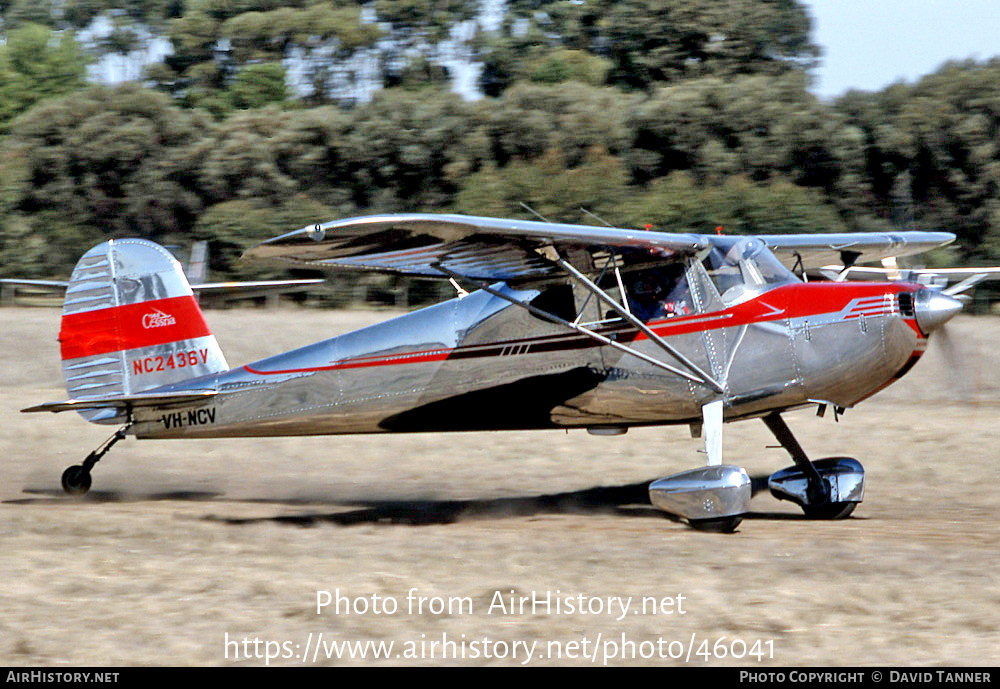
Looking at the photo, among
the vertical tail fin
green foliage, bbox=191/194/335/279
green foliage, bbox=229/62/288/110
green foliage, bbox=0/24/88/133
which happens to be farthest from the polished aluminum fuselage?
green foliage, bbox=0/24/88/133

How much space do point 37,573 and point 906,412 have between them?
37.7 ft

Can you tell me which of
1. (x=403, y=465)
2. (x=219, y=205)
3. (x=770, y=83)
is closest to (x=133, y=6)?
(x=219, y=205)

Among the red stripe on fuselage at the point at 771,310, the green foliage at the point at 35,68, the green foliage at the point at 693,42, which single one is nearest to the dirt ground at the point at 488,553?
the red stripe on fuselage at the point at 771,310

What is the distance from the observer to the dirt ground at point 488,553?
5.86 m

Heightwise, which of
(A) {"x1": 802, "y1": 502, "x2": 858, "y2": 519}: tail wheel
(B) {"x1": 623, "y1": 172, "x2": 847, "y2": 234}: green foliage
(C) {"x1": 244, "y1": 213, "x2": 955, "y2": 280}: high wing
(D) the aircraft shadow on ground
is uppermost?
(C) {"x1": 244, "y1": 213, "x2": 955, "y2": 280}: high wing

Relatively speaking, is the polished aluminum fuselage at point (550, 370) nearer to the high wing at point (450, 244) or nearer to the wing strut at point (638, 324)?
the wing strut at point (638, 324)

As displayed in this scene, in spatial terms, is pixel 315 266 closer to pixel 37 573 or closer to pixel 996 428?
pixel 37 573

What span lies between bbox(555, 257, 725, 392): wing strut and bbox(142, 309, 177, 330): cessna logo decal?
13.4 ft

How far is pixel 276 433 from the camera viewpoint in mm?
10500

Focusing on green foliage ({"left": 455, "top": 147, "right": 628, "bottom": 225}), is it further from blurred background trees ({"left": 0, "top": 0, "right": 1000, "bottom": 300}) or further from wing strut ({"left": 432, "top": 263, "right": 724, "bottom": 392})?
wing strut ({"left": 432, "top": 263, "right": 724, "bottom": 392})

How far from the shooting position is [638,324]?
30.4 feet

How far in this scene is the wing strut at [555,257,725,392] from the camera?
30.0 ft

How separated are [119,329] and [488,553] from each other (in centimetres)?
474

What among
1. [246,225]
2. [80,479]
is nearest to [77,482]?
[80,479]
